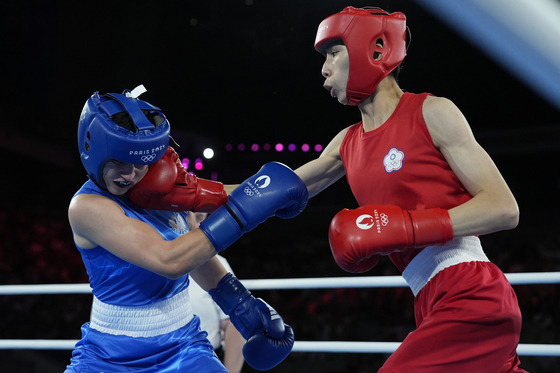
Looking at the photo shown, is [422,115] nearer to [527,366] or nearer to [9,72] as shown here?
[527,366]

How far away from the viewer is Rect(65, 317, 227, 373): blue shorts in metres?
1.72

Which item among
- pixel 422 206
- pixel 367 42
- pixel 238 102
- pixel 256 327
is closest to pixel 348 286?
pixel 256 327

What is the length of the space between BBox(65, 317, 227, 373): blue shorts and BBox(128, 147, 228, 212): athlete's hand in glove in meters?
0.39

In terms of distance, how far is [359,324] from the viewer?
22.7ft

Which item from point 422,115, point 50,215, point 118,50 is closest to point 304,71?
point 118,50

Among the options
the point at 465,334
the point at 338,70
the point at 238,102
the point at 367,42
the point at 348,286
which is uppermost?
the point at 367,42

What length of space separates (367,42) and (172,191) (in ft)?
2.43

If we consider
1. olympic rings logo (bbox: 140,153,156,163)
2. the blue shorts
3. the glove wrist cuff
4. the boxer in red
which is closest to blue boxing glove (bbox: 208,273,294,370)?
the glove wrist cuff

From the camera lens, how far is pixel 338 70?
183 centimetres

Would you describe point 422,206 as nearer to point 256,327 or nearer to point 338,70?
point 338,70

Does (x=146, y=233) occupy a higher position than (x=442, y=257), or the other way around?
(x=442, y=257)

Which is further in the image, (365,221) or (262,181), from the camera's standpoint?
(262,181)

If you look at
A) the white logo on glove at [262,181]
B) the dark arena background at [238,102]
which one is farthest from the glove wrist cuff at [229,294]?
the dark arena background at [238,102]

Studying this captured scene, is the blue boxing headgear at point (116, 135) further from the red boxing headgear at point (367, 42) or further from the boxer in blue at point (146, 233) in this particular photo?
the red boxing headgear at point (367, 42)
